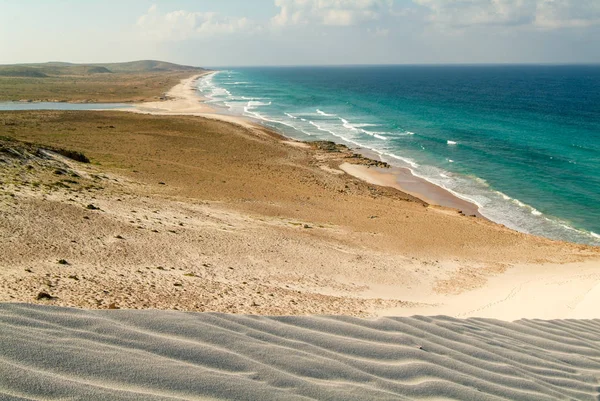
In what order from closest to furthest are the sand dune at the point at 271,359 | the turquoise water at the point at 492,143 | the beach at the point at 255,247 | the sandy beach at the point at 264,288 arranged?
the sand dune at the point at 271,359
the sandy beach at the point at 264,288
the beach at the point at 255,247
the turquoise water at the point at 492,143

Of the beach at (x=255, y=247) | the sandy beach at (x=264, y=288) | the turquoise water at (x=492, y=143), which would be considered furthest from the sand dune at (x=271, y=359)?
the turquoise water at (x=492, y=143)

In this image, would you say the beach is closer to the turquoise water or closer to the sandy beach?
the sandy beach

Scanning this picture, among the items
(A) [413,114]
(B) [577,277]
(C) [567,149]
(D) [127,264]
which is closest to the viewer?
(D) [127,264]

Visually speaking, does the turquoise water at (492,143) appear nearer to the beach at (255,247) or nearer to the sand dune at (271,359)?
the beach at (255,247)

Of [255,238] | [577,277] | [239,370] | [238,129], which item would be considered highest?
[238,129]

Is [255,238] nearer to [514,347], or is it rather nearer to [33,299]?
[33,299]

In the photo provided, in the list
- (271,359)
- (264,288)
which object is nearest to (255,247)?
(264,288)

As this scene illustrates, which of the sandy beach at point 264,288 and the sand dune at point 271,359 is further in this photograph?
the sandy beach at point 264,288

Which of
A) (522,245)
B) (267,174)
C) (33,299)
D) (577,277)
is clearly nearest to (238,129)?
(267,174)
